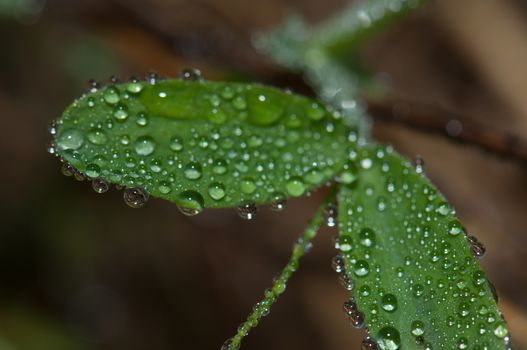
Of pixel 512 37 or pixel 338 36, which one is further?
pixel 512 37

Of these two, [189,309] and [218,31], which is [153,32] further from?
[189,309]

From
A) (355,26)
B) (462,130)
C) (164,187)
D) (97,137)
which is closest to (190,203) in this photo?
(164,187)

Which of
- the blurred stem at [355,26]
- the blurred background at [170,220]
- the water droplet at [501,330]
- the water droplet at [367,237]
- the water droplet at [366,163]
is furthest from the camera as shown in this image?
the blurred background at [170,220]

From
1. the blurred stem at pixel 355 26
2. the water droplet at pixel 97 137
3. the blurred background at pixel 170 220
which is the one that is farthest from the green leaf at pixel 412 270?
the blurred background at pixel 170 220

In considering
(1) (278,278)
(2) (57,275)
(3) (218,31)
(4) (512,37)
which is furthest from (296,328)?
(1) (278,278)

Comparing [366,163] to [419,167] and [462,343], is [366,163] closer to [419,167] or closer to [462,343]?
[419,167]

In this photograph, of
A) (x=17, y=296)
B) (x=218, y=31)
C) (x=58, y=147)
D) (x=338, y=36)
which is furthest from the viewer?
(x=17, y=296)

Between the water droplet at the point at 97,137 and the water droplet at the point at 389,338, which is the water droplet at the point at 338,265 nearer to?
the water droplet at the point at 389,338
